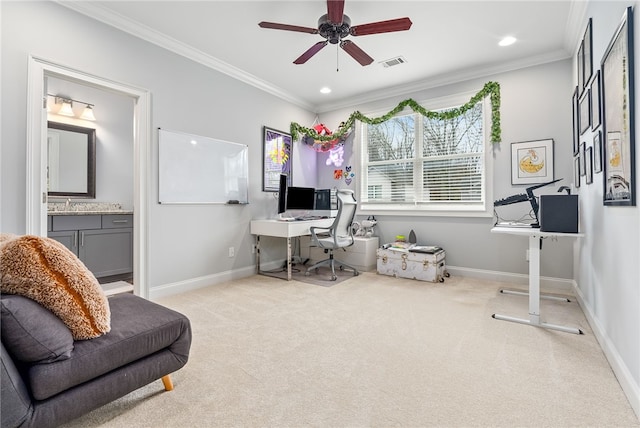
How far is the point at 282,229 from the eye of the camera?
3.88 m

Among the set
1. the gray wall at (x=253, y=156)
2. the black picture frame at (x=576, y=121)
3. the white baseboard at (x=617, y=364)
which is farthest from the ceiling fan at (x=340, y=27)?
the white baseboard at (x=617, y=364)

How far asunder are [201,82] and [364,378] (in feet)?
11.5

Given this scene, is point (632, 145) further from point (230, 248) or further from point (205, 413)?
point (230, 248)

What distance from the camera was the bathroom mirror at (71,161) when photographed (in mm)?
3982

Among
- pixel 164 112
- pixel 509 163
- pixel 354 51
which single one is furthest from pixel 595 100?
pixel 164 112

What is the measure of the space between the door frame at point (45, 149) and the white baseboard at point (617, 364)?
3.62 metres

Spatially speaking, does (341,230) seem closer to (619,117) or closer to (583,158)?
(583,158)

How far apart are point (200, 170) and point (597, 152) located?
367cm

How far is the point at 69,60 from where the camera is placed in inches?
102

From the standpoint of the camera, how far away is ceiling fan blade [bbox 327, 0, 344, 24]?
2259 millimetres

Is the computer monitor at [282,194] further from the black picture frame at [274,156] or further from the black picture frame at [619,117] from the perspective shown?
the black picture frame at [619,117]

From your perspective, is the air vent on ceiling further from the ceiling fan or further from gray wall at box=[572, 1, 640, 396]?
gray wall at box=[572, 1, 640, 396]

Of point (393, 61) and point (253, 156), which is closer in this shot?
point (393, 61)

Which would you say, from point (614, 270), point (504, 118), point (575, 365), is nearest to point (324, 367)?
point (575, 365)
